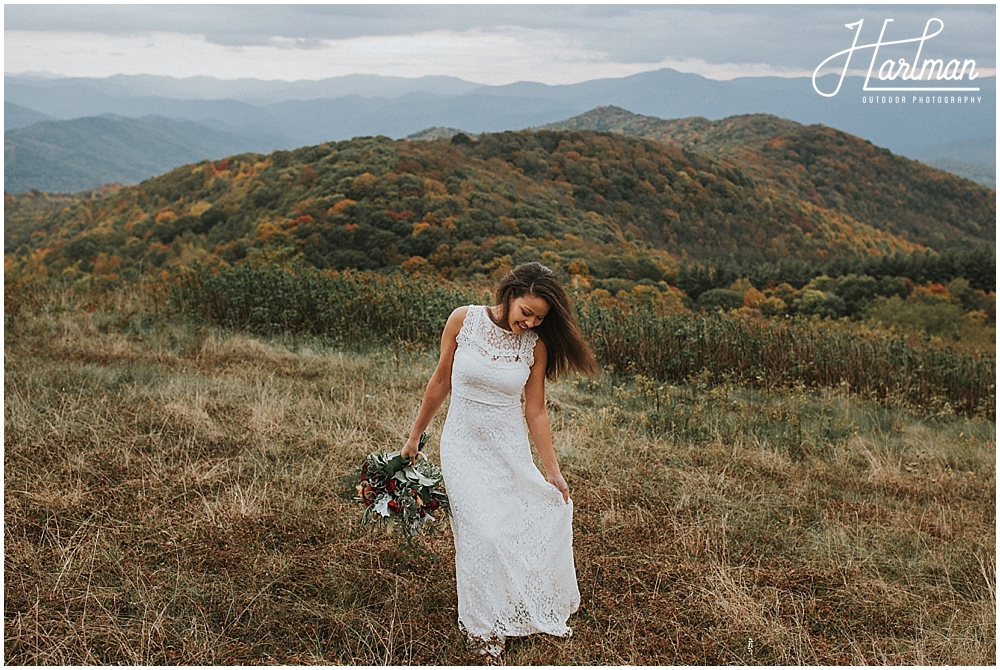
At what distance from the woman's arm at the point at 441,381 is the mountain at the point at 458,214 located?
439 inches

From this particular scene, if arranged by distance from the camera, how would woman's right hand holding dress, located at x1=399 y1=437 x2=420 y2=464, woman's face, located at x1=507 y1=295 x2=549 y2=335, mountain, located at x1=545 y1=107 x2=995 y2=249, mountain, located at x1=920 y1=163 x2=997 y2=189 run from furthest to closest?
mountain, located at x1=920 y1=163 x2=997 y2=189 → mountain, located at x1=545 y1=107 x2=995 y2=249 → woman's right hand holding dress, located at x1=399 y1=437 x2=420 y2=464 → woman's face, located at x1=507 y1=295 x2=549 y2=335

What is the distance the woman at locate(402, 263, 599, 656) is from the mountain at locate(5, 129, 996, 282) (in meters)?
11.4

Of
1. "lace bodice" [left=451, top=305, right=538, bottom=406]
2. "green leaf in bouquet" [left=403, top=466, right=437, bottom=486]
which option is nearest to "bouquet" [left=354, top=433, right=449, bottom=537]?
"green leaf in bouquet" [left=403, top=466, right=437, bottom=486]

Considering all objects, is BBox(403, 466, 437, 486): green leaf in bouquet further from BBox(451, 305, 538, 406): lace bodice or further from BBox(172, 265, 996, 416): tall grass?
BBox(172, 265, 996, 416): tall grass

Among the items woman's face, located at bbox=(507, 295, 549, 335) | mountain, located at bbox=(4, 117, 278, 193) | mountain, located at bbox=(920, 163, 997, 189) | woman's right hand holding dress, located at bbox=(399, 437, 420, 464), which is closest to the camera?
woman's face, located at bbox=(507, 295, 549, 335)

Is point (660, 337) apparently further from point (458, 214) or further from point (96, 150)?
point (96, 150)

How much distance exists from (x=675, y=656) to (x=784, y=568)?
3.49 feet

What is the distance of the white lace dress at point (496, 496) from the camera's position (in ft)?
9.96

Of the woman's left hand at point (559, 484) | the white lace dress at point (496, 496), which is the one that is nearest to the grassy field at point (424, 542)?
the white lace dress at point (496, 496)

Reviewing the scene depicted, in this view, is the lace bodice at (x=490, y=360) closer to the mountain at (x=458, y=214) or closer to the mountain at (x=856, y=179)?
the mountain at (x=458, y=214)

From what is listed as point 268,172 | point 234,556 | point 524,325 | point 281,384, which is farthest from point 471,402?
point 268,172

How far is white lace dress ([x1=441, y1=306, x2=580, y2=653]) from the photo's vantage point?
3035mm

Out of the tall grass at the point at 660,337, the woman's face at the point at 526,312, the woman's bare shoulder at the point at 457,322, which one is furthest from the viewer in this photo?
the tall grass at the point at 660,337

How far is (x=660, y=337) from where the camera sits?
8641 mm
